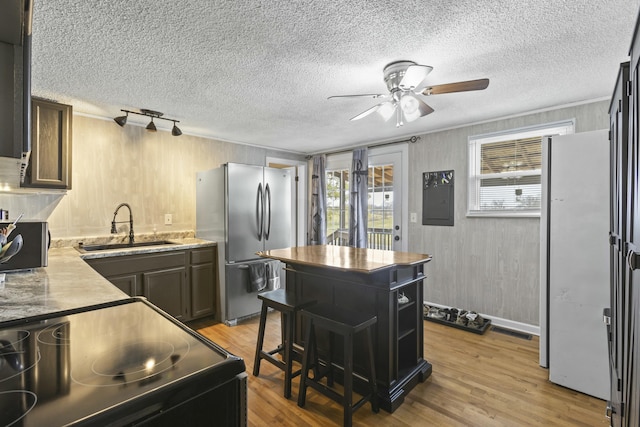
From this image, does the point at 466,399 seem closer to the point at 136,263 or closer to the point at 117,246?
the point at 136,263

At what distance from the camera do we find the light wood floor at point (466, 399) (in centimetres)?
195

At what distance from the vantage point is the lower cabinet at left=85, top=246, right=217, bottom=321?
298cm

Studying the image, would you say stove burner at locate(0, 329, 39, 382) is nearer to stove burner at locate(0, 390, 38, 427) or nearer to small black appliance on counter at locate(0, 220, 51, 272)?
stove burner at locate(0, 390, 38, 427)

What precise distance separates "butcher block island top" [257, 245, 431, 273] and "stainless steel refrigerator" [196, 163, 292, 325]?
109 cm

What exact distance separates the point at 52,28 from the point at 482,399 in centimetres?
349

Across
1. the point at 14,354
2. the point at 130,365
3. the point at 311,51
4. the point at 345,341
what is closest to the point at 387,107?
the point at 311,51

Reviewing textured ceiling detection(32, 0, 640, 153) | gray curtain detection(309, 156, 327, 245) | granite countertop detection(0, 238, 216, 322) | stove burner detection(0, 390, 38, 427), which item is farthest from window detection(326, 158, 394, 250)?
stove burner detection(0, 390, 38, 427)

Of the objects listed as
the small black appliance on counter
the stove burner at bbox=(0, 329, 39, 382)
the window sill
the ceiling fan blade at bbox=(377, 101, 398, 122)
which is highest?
the ceiling fan blade at bbox=(377, 101, 398, 122)

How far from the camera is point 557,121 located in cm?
308

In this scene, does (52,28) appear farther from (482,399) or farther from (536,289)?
(536,289)

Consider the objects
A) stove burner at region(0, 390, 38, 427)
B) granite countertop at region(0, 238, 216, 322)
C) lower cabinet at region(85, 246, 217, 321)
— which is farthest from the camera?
lower cabinet at region(85, 246, 217, 321)

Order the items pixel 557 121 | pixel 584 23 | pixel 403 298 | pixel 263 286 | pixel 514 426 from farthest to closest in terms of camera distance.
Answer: pixel 263 286
pixel 557 121
pixel 403 298
pixel 514 426
pixel 584 23

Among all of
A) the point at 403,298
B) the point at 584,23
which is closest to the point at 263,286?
the point at 403,298

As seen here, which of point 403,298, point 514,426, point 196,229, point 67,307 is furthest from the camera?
point 196,229
